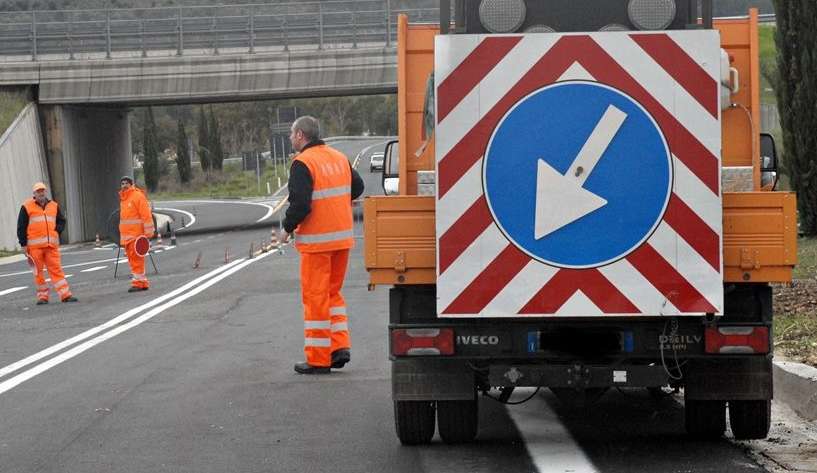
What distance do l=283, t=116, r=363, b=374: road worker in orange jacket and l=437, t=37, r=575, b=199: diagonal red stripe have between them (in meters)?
3.74

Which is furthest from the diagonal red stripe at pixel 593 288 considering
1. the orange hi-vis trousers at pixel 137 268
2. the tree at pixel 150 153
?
the tree at pixel 150 153

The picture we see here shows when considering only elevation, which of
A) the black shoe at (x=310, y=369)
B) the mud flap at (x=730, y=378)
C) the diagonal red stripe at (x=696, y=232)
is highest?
the diagonal red stripe at (x=696, y=232)

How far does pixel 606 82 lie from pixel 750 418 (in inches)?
79.6

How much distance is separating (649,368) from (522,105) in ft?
4.85

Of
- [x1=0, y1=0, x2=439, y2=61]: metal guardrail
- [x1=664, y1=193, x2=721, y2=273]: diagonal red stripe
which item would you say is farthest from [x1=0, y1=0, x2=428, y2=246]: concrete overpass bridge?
[x1=664, y1=193, x2=721, y2=273]: diagonal red stripe

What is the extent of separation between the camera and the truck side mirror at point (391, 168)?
8.72 metres

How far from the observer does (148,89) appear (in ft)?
160

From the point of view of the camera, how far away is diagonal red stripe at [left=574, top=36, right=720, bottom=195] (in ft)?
23.4

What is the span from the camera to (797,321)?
493 inches

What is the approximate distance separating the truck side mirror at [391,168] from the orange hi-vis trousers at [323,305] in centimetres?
203

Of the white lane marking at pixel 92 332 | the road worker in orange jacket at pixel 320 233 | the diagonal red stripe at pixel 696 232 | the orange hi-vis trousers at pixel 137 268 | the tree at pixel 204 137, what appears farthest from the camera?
the tree at pixel 204 137

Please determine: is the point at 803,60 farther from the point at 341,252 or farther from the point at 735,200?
the point at 735,200

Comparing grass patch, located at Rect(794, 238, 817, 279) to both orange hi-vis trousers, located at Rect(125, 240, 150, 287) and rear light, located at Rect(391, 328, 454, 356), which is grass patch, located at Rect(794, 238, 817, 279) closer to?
rear light, located at Rect(391, 328, 454, 356)

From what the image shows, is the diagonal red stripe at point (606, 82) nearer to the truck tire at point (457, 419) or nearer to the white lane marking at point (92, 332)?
the truck tire at point (457, 419)
